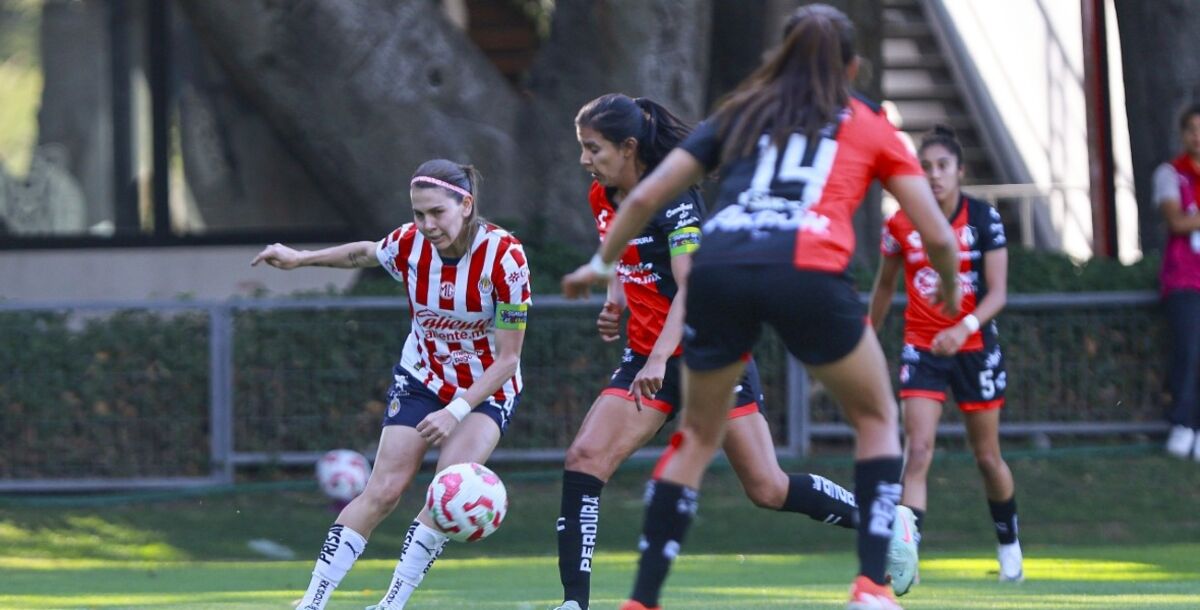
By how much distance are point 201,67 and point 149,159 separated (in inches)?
38.2

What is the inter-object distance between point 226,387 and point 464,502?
19.1 feet

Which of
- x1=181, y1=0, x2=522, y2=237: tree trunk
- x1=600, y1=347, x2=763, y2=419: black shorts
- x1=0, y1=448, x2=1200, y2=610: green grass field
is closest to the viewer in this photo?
x1=600, y1=347, x2=763, y2=419: black shorts

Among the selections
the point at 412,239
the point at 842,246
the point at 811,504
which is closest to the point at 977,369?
the point at 811,504

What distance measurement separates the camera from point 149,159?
52.9 feet

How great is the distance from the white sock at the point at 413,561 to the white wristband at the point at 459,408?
0.45 meters

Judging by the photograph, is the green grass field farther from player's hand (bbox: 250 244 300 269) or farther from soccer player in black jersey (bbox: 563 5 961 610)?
soccer player in black jersey (bbox: 563 5 961 610)

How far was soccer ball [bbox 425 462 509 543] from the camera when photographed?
6.55m

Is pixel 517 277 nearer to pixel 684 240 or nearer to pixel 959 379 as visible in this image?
pixel 684 240

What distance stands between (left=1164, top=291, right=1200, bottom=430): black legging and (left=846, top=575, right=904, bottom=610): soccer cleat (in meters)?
7.54

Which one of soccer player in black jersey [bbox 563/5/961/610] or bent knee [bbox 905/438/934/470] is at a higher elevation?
soccer player in black jersey [bbox 563/5/961/610]

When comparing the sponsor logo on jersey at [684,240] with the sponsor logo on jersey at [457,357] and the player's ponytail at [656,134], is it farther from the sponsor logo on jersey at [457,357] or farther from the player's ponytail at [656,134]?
the sponsor logo on jersey at [457,357]

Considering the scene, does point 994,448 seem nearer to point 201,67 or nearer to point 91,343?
point 91,343

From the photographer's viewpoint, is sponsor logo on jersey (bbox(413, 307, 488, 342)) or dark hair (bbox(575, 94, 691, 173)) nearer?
dark hair (bbox(575, 94, 691, 173))

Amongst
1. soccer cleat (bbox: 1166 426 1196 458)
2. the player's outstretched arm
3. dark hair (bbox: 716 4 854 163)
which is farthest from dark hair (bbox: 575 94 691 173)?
soccer cleat (bbox: 1166 426 1196 458)
